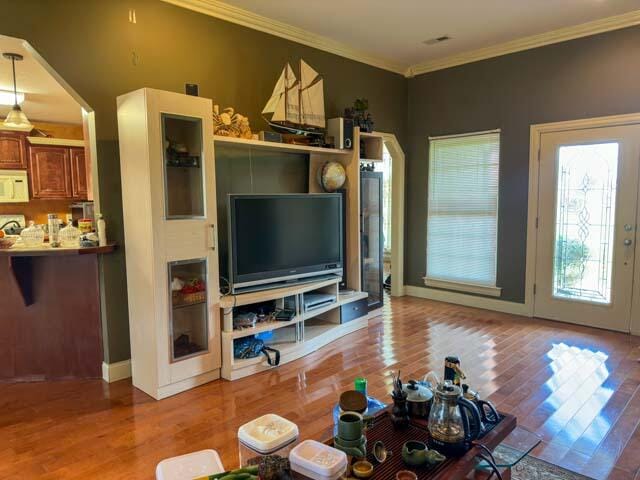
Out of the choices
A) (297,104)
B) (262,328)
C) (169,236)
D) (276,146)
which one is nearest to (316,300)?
(262,328)

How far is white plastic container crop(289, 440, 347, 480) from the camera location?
134 centimetres

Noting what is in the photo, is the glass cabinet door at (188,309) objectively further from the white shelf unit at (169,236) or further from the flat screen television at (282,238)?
the flat screen television at (282,238)

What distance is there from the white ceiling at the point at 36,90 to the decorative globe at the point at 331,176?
254 centimetres

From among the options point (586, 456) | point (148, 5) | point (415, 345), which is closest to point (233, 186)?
point (148, 5)

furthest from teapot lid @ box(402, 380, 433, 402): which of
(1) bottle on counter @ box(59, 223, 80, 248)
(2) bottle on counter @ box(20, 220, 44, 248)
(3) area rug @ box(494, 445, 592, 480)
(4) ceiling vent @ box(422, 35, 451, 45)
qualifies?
(4) ceiling vent @ box(422, 35, 451, 45)

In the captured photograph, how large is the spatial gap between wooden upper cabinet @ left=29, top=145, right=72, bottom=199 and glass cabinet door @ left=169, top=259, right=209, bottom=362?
4.66 metres

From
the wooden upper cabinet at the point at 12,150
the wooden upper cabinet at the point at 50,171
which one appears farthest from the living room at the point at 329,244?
the wooden upper cabinet at the point at 50,171

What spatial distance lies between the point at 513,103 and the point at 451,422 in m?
4.37

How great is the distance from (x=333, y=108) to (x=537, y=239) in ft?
8.83

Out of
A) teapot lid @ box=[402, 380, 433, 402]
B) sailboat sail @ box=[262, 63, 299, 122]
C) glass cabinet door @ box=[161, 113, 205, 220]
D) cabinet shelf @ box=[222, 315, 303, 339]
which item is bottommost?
cabinet shelf @ box=[222, 315, 303, 339]

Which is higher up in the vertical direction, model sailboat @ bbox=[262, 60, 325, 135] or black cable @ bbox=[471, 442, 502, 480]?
model sailboat @ bbox=[262, 60, 325, 135]

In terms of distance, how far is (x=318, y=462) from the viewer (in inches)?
53.6

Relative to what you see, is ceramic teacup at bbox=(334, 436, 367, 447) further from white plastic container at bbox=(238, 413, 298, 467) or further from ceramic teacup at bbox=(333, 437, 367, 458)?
white plastic container at bbox=(238, 413, 298, 467)

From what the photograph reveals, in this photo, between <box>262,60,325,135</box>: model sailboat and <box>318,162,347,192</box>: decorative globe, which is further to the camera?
<box>318,162,347,192</box>: decorative globe
